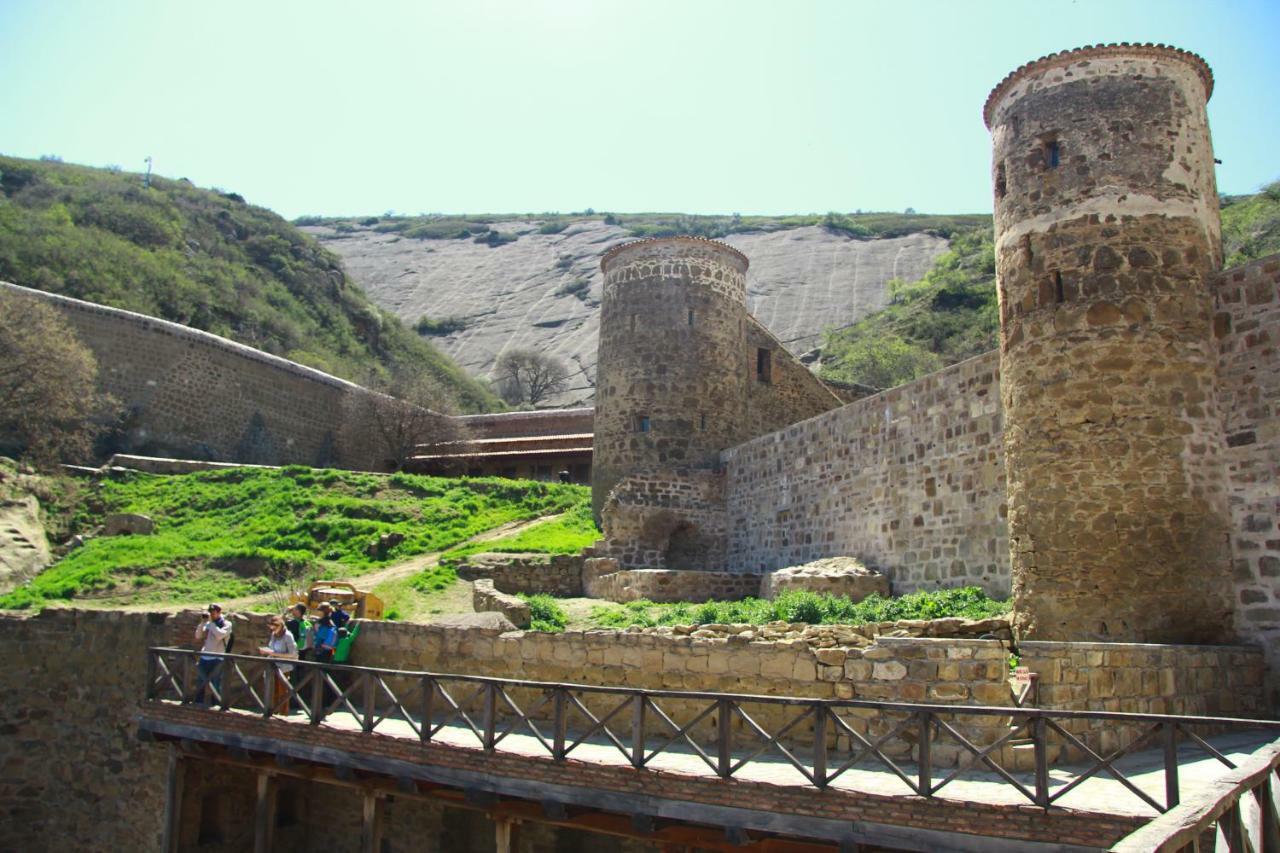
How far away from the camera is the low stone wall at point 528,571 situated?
66.5ft

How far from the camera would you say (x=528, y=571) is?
2069 cm

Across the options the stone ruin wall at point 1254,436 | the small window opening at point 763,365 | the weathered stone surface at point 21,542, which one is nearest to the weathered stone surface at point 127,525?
the weathered stone surface at point 21,542

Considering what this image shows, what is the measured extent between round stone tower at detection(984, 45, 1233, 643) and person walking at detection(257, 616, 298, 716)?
8993mm

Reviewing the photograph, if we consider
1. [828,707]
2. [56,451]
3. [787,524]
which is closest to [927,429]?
[787,524]

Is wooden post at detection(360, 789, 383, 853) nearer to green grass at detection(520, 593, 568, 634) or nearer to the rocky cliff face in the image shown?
green grass at detection(520, 593, 568, 634)

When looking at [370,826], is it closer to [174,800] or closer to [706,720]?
[174,800]

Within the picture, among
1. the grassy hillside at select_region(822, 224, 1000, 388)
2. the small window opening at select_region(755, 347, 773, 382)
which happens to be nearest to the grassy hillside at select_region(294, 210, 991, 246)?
the grassy hillside at select_region(822, 224, 1000, 388)

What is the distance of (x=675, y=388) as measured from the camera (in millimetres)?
24656

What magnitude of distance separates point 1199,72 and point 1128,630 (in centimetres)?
688

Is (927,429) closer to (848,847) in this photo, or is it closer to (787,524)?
(787,524)

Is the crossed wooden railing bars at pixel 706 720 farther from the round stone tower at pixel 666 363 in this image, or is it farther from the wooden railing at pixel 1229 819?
the round stone tower at pixel 666 363

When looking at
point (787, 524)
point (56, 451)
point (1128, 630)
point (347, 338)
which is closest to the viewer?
point (1128, 630)

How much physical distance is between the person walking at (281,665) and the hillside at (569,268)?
47.7 metres

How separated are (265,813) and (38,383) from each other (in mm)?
17709
